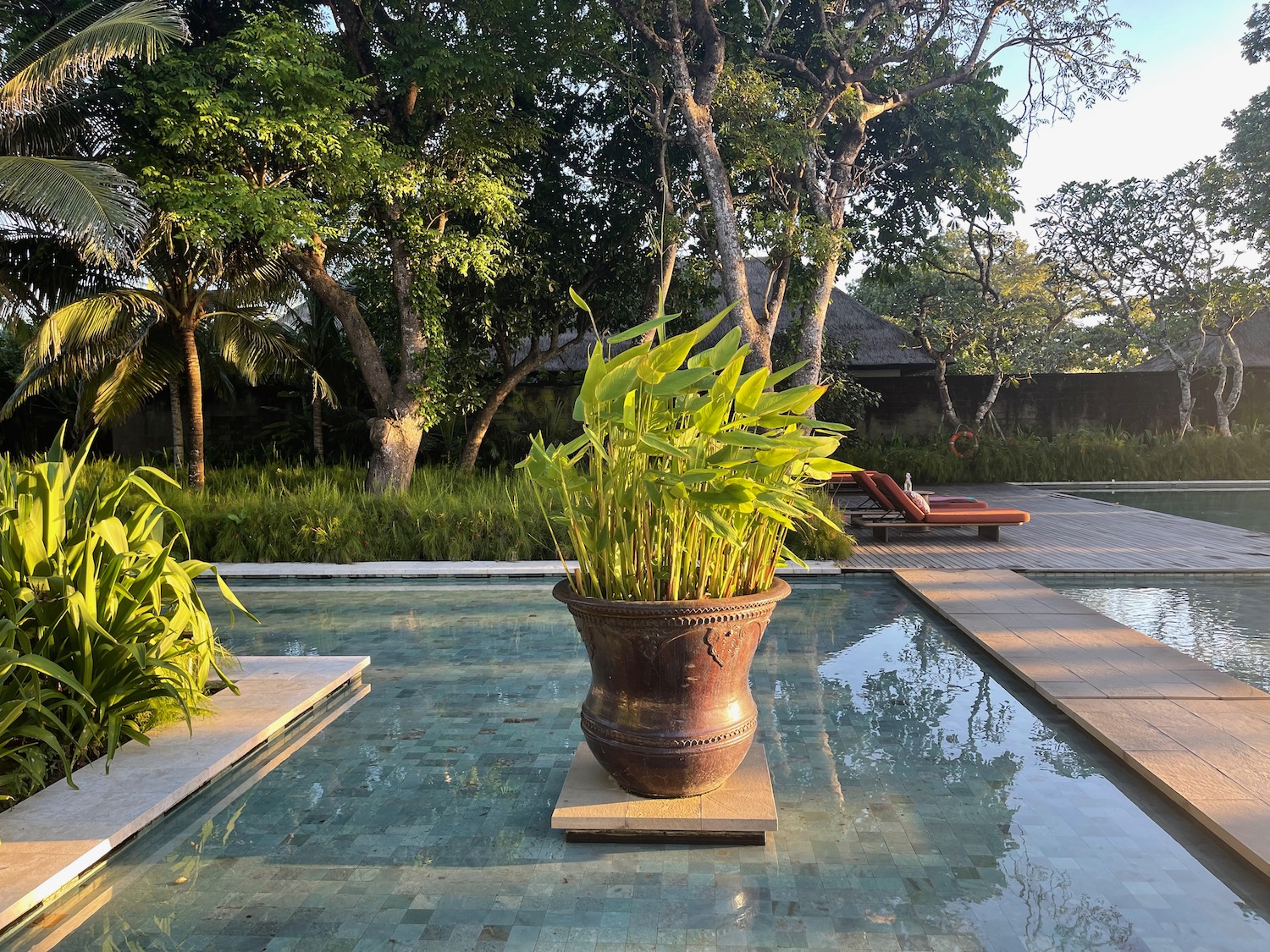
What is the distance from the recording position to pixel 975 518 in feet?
30.8

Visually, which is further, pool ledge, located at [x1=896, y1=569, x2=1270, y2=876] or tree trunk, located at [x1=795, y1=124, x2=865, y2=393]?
tree trunk, located at [x1=795, y1=124, x2=865, y2=393]

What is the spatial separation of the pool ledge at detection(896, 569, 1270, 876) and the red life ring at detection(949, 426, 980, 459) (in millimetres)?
11175

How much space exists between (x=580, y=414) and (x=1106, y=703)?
2.87m

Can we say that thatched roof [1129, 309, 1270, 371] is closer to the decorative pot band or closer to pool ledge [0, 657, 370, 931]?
the decorative pot band

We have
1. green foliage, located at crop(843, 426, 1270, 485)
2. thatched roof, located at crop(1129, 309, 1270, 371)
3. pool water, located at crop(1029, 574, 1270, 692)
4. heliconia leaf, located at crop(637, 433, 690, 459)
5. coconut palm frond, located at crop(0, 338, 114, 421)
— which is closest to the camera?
heliconia leaf, located at crop(637, 433, 690, 459)

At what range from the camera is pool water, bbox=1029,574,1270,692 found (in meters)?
4.98

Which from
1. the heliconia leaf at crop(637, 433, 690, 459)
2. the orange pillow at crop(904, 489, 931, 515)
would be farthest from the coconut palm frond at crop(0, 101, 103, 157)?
the heliconia leaf at crop(637, 433, 690, 459)

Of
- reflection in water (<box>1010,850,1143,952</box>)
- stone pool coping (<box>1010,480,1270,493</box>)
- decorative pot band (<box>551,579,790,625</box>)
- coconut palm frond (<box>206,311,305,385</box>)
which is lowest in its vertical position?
reflection in water (<box>1010,850,1143,952</box>)

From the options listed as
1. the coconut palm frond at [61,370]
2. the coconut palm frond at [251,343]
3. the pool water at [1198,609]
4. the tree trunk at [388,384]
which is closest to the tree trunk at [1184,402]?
the pool water at [1198,609]

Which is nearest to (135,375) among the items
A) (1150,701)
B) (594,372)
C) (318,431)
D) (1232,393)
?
(318,431)

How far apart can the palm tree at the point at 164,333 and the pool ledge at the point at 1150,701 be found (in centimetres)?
958

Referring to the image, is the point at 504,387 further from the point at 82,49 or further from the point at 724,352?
the point at 724,352

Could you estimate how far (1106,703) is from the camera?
12.7 ft

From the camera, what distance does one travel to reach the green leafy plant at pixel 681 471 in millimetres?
2580
